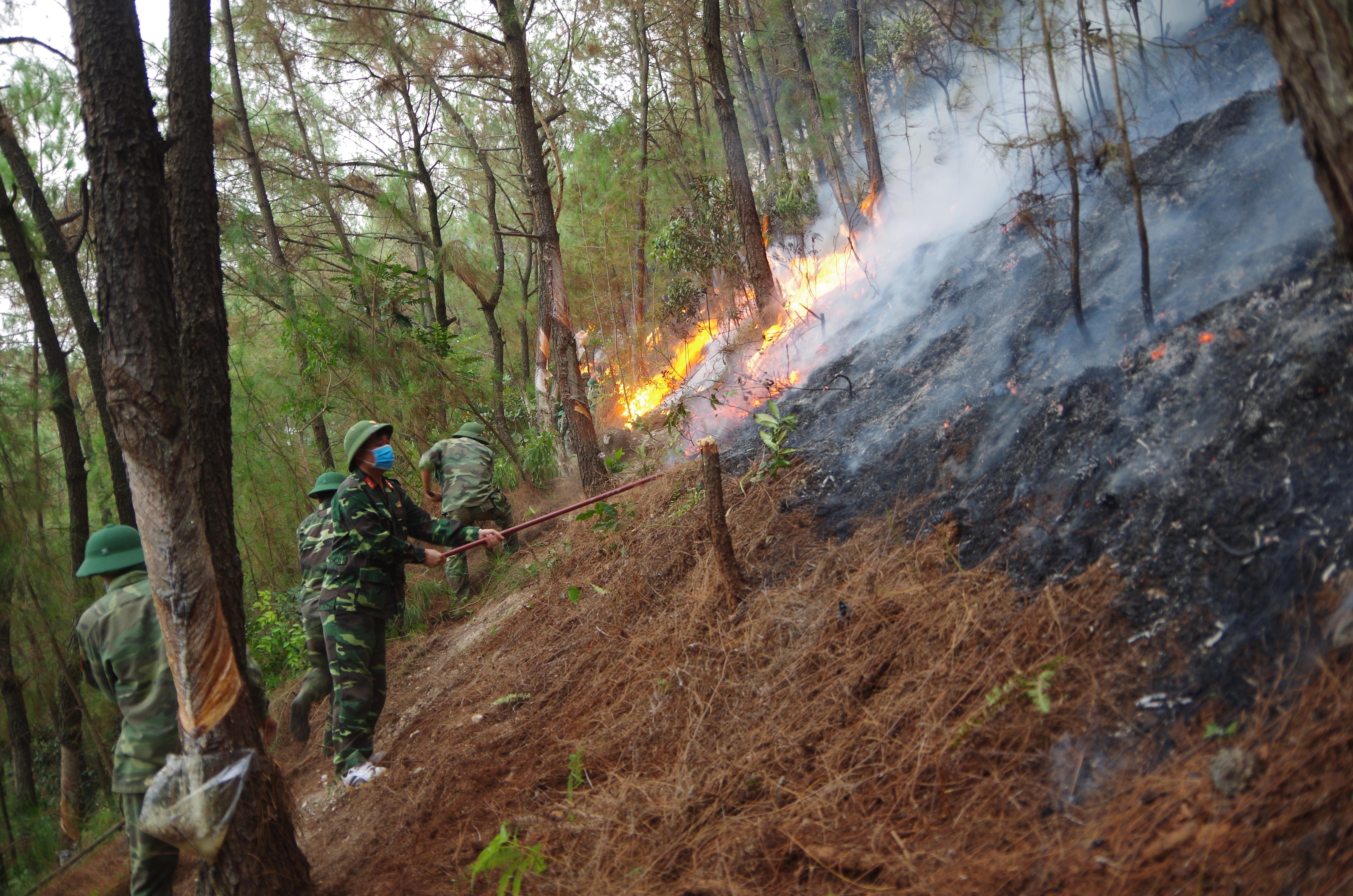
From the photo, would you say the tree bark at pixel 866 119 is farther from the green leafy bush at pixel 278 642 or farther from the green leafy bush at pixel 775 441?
the green leafy bush at pixel 278 642

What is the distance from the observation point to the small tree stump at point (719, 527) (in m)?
5.17

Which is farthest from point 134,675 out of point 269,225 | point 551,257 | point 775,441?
point 269,225

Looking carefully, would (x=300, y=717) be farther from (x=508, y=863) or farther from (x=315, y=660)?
(x=508, y=863)

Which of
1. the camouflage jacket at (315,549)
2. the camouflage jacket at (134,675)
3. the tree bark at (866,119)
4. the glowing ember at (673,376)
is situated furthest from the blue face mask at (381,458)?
the tree bark at (866,119)

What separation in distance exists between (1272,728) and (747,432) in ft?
17.8

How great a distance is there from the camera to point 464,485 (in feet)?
29.1

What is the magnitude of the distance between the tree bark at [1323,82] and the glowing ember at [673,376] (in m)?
9.29

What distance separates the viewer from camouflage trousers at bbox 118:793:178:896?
3.79m

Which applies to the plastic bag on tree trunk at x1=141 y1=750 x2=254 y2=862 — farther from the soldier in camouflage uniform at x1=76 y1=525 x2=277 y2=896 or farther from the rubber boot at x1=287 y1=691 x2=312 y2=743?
the rubber boot at x1=287 y1=691 x2=312 y2=743

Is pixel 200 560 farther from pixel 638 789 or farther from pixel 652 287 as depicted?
pixel 652 287

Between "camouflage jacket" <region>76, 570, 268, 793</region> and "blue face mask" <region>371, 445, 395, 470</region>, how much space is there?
5.96 ft

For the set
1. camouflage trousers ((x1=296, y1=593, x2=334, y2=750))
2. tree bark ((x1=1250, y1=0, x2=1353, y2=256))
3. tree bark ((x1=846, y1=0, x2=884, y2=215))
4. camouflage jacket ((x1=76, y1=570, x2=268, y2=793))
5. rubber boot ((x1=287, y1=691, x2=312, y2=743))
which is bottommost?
rubber boot ((x1=287, y1=691, x2=312, y2=743))

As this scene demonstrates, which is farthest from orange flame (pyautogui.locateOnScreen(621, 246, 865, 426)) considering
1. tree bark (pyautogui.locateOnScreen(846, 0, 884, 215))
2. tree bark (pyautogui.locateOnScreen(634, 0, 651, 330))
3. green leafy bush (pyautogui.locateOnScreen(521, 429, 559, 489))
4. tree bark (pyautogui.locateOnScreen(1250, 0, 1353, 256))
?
tree bark (pyautogui.locateOnScreen(1250, 0, 1353, 256))

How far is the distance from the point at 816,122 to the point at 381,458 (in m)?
13.3
